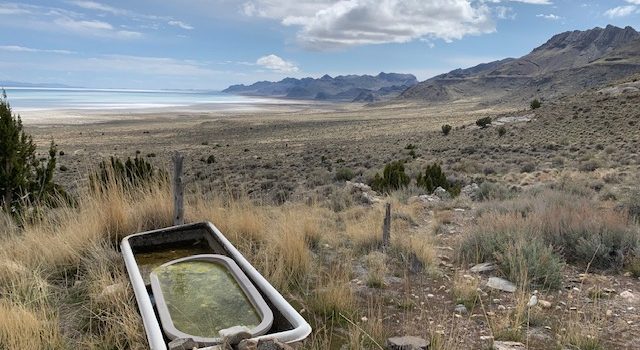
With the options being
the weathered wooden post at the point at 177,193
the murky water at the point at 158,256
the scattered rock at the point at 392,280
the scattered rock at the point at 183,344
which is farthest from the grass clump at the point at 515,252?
the weathered wooden post at the point at 177,193

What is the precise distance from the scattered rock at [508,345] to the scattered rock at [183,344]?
211cm

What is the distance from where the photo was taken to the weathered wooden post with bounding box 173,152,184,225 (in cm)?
538

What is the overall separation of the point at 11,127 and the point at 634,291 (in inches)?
383

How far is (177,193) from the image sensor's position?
5.41 metres

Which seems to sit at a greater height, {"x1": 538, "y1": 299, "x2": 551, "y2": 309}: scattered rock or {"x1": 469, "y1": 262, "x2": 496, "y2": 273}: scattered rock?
{"x1": 538, "y1": 299, "x2": 551, "y2": 309}: scattered rock

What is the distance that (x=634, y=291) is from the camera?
176 inches

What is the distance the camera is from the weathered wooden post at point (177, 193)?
17.6ft

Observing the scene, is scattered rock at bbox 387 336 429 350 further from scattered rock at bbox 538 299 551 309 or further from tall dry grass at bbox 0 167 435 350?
scattered rock at bbox 538 299 551 309

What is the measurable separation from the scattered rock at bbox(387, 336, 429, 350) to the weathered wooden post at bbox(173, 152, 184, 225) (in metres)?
3.20

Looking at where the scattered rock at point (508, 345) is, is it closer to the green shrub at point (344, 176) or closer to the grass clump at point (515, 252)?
the grass clump at point (515, 252)

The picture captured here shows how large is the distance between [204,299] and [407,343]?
1.65 meters

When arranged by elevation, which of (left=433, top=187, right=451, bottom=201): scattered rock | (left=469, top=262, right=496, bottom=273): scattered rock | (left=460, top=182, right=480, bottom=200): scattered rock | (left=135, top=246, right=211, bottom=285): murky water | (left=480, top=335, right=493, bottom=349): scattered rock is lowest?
(left=460, top=182, right=480, bottom=200): scattered rock

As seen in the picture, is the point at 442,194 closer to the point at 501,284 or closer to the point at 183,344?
the point at 501,284

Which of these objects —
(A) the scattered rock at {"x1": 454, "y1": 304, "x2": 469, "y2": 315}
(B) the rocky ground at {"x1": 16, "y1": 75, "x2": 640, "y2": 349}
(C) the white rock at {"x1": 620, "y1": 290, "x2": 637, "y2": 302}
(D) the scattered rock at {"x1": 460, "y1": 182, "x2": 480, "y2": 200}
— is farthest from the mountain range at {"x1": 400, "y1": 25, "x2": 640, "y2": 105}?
(A) the scattered rock at {"x1": 454, "y1": 304, "x2": 469, "y2": 315}
